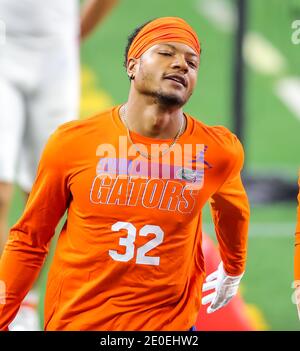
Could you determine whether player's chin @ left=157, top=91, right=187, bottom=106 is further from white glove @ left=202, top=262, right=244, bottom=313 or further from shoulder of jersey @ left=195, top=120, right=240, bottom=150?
white glove @ left=202, top=262, right=244, bottom=313

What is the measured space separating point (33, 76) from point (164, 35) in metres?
1.54

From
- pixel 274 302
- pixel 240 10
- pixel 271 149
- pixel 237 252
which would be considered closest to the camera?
pixel 237 252

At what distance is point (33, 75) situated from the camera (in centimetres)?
461

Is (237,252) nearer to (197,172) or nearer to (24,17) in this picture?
(197,172)

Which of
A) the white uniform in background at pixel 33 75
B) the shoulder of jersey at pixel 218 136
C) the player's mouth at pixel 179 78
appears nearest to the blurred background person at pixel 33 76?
the white uniform in background at pixel 33 75

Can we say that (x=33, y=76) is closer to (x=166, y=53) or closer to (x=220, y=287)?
(x=220, y=287)

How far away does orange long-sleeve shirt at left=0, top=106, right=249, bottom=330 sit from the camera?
10.6 ft

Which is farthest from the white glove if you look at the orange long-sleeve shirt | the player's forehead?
the player's forehead

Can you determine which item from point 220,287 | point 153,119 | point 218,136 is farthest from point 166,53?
point 220,287

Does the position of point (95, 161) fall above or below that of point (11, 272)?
above

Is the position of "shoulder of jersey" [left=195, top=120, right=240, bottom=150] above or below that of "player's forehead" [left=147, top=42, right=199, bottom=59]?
below

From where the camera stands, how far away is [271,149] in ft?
27.6
